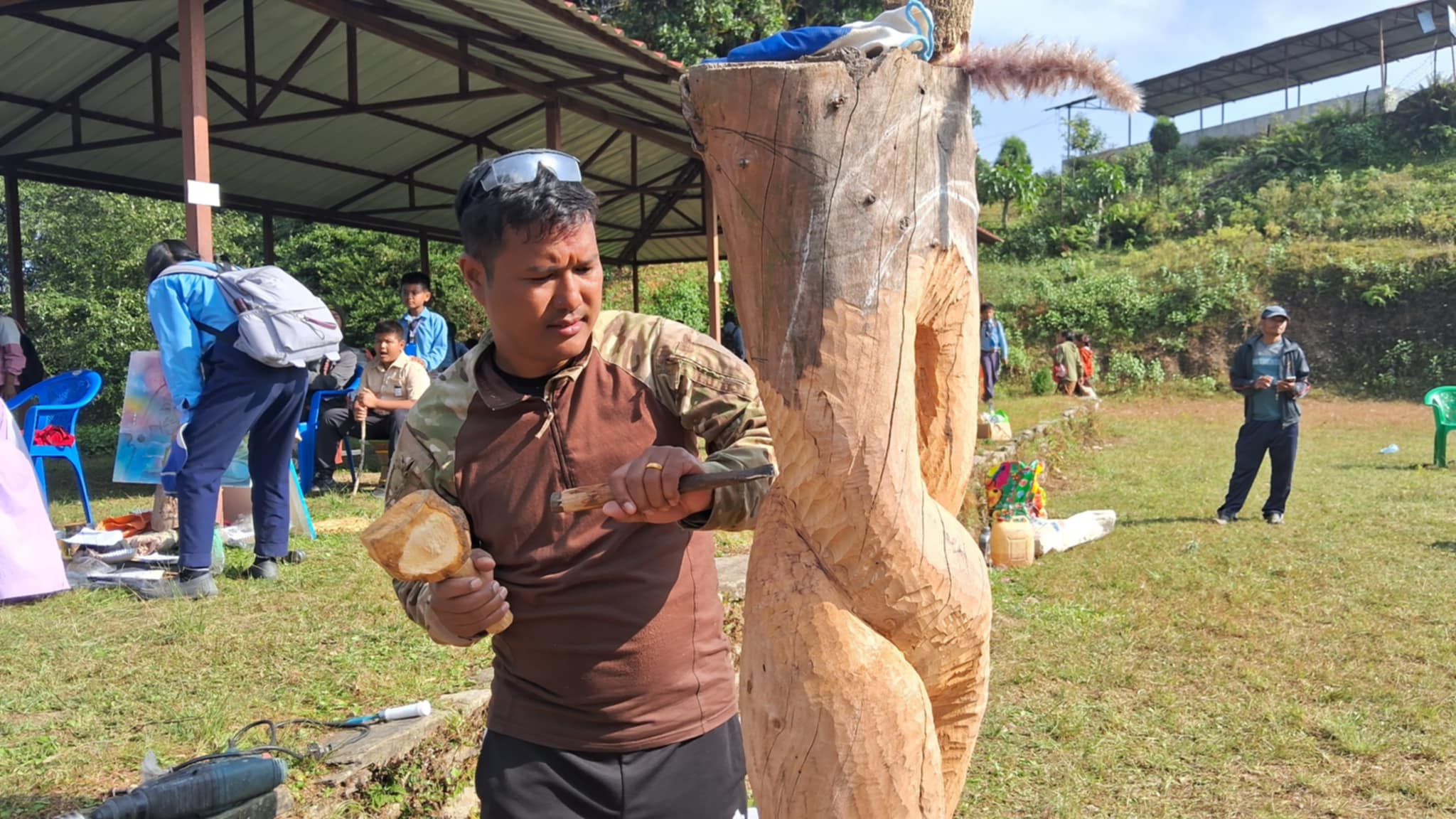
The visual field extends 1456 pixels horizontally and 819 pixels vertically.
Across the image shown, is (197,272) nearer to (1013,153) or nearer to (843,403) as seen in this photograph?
(843,403)

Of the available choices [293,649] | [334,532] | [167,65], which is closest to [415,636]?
[293,649]

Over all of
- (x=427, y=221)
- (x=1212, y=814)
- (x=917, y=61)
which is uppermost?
(x=427, y=221)

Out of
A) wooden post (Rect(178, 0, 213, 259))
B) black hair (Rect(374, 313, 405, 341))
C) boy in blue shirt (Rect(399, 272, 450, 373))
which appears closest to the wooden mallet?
wooden post (Rect(178, 0, 213, 259))

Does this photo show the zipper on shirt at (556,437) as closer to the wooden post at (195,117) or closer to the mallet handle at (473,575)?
the mallet handle at (473,575)

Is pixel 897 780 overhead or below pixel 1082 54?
below

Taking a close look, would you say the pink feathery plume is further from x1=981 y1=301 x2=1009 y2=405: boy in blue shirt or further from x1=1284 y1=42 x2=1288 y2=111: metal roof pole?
x1=1284 y1=42 x2=1288 y2=111: metal roof pole

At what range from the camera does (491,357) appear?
5.74ft

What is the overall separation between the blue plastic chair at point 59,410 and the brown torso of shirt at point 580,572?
16.4ft

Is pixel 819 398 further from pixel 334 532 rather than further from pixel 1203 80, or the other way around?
pixel 1203 80

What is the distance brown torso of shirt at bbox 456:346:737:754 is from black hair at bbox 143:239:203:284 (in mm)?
3646

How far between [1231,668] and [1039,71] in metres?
4.07

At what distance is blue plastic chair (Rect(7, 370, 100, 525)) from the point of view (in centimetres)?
566

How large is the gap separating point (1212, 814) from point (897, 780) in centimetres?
253

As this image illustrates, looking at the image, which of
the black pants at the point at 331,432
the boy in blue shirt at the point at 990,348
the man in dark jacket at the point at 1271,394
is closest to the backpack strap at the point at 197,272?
the black pants at the point at 331,432
